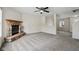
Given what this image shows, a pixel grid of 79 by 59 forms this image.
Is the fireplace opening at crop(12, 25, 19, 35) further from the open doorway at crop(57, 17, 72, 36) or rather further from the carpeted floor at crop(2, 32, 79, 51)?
the open doorway at crop(57, 17, 72, 36)

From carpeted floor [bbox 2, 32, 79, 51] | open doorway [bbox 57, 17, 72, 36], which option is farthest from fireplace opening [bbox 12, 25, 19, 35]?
open doorway [bbox 57, 17, 72, 36]

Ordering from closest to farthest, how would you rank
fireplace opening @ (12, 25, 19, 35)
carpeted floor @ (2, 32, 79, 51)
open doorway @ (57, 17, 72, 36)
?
carpeted floor @ (2, 32, 79, 51) < fireplace opening @ (12, 25, 19, 35) < open doorway @ (57, 17, 72, 36)

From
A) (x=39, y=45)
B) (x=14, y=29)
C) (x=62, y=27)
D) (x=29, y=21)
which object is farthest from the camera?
Answer: (x=62, y=27)

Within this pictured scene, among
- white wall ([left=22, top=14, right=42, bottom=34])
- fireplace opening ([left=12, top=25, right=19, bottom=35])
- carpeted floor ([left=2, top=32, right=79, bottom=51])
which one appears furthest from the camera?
white wall ([left=22, top=14, right=42, bottom=34])

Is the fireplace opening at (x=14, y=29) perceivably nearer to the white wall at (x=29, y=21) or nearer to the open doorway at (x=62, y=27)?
the white wall at (x=29, y=21)

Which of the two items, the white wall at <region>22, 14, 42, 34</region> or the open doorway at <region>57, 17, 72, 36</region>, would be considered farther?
the open doorway at <region>57, 17, 72, 36</region>

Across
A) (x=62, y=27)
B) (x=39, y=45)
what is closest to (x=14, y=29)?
(x=39, y=45)

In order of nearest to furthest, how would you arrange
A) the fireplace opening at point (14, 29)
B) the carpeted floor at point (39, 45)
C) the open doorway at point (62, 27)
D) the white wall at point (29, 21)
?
the carpeted floor at point (39, 45), the fireplace opening at point (14, 29), the white wall at point (29, 21), the open doorway at point (62, 27)

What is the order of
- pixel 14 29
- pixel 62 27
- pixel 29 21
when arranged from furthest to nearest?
pixel 62 27
pixel 29 21
pixel 14 29

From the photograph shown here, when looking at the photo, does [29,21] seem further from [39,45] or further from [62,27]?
[62,27]

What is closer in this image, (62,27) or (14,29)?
(14,29)

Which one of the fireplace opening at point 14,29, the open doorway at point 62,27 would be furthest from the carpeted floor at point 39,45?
the open doorway at point 62,27
